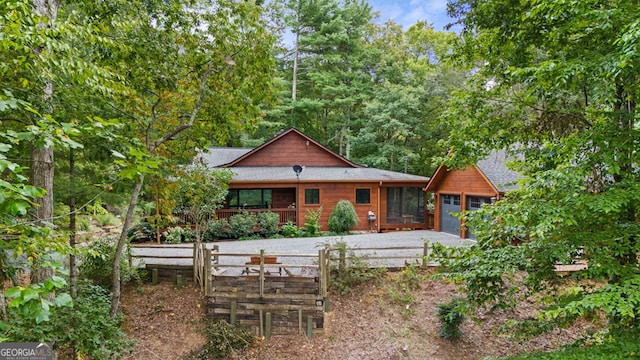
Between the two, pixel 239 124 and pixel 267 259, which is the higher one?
pixel 239 124

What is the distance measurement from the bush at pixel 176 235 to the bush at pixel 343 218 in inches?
241

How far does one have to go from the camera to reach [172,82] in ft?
21.7

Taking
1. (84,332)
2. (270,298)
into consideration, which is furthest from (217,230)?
(84,332)

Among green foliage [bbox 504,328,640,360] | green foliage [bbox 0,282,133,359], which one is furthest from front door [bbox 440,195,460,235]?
green foliage [bbox 0,282,133,359]

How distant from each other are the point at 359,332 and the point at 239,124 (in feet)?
18.2

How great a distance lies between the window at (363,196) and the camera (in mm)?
16391

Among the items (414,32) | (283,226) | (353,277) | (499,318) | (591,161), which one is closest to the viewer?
(591,161)

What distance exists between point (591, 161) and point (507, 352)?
5181mm

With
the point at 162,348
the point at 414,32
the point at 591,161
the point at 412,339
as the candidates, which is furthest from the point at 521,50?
the point at 414,32

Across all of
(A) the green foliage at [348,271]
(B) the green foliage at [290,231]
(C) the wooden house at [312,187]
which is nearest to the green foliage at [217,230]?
(C) the wooden house at [312,187]

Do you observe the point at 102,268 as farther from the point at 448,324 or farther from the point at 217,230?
the point at 448,324

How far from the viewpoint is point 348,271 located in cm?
855

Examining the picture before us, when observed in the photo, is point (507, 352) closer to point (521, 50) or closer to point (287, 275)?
point (287, 275)

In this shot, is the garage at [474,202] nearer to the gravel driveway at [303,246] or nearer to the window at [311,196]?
the gravel driveway at [303,246]
